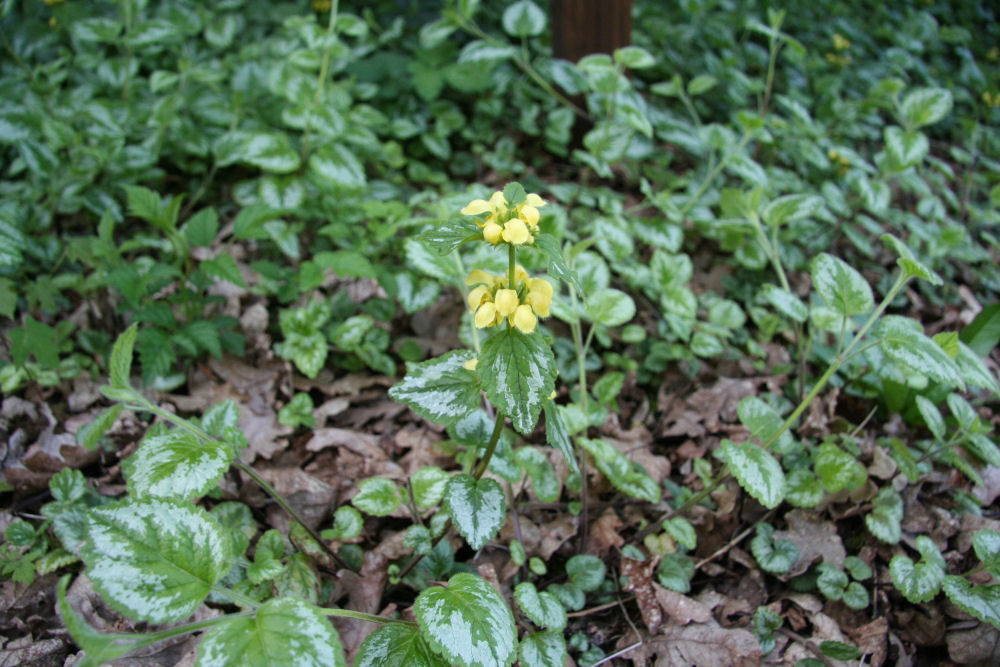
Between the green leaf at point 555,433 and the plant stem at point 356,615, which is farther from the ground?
the green leaf at point 555,433

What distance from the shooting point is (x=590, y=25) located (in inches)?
111

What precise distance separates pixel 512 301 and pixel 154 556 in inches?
29.9

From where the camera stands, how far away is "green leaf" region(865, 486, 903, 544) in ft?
5.44

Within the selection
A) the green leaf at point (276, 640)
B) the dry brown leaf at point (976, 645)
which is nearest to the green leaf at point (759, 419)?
the dry brown leaf at point (976, 645)

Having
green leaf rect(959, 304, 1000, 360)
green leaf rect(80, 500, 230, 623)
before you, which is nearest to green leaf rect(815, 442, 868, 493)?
green leaf rect(959, 304, 1000, 360)

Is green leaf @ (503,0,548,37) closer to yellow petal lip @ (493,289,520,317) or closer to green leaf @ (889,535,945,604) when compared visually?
yellow petal lip @ (493,289,520,317)

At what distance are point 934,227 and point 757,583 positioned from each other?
2.08 meters

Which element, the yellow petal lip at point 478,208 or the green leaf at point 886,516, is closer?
the yellow petal lip at point 478,208

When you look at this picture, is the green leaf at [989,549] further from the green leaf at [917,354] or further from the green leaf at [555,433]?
the green leaf at [555,433]

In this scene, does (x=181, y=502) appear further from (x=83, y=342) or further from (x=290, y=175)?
(x=290, y=175)

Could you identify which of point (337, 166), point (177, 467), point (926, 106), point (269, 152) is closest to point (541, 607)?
point (177, 467)

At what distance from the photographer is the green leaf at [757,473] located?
1.35 metres

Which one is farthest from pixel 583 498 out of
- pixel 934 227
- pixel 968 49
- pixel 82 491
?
pixel 968 49

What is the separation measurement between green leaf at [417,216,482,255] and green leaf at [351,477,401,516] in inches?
30.2
